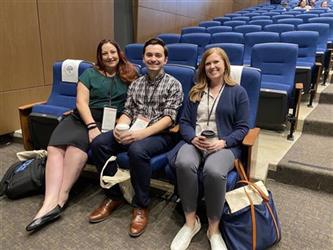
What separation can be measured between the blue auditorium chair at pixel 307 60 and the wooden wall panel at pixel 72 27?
2071mm

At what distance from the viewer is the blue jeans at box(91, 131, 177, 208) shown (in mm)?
1558

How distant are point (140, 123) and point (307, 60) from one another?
2.18m

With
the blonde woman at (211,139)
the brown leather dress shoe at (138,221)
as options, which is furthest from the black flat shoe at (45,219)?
the blonde woman at (211,139)

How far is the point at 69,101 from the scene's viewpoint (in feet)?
7.63

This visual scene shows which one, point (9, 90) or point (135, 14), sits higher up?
point (135, 14)

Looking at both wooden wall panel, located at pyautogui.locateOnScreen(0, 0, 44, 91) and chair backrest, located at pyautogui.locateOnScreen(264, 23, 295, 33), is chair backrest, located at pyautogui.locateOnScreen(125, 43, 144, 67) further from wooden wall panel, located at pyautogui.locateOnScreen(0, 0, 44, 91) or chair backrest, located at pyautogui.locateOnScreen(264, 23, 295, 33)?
chair backrest, located at pyautogui.locateOnScreen(264, 23, 295, 33)

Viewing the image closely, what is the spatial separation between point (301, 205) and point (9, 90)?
2486 mm

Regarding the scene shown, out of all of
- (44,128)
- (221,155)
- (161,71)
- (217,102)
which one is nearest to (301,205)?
(221,155)

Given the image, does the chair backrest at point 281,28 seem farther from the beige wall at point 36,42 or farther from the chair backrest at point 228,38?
the beige wall at point 36,42

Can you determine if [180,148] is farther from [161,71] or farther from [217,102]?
[161,71]

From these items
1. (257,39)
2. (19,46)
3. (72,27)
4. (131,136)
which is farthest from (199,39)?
(131,136)

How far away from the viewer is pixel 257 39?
3480mm

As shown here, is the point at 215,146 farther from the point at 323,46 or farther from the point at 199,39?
the point at 323,46

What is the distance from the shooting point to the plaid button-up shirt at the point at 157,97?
1.75m
